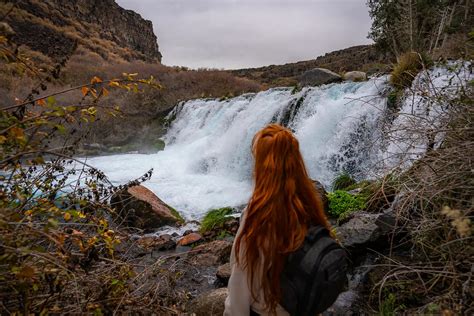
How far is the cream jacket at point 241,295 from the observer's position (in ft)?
5.64

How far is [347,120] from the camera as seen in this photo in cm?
914

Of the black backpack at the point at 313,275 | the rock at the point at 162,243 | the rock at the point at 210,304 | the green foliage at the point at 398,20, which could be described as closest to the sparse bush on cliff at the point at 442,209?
the black backpack at the point at 313,275

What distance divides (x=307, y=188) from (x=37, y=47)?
113 feet

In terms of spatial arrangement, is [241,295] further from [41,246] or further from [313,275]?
[41,246]

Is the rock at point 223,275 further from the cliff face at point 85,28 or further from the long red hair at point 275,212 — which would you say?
the cliff face at point 85,28

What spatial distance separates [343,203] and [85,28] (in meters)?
44.1

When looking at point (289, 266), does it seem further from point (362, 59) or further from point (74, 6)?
point (74, 6)

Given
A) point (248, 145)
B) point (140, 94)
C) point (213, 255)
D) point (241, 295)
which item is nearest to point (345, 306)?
point (213, 255)

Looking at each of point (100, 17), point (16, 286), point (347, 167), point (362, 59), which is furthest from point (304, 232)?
point (100, 17)

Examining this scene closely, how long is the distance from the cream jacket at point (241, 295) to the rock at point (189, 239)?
5.14m

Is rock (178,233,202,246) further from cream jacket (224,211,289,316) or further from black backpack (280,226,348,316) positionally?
black backpack (280,226,348,316)

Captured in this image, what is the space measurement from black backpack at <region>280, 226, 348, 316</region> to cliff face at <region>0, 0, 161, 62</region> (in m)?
26.9

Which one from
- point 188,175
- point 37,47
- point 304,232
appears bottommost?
point 188,175

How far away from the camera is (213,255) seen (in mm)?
5812
